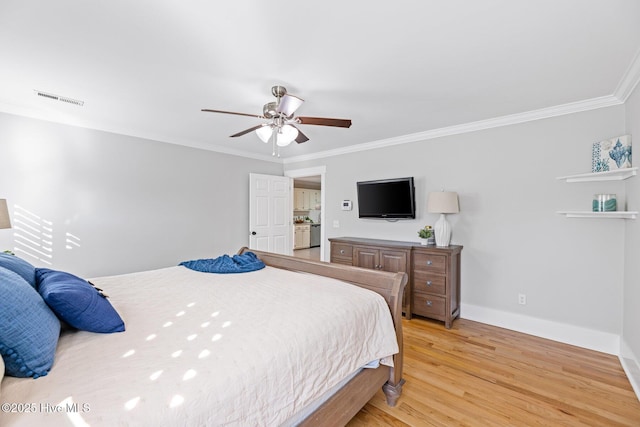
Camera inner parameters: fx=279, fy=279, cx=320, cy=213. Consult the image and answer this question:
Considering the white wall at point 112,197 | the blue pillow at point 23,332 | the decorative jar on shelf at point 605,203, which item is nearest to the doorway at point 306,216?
the white wall at point 112,197

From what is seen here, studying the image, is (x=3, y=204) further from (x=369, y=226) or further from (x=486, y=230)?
(x=486, y=230)

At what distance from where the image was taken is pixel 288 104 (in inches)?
87.9

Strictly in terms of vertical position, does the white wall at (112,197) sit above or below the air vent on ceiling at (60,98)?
below

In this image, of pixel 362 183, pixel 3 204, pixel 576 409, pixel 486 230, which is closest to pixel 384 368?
pixel 576 409

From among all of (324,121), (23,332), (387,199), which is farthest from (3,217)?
(387,199)

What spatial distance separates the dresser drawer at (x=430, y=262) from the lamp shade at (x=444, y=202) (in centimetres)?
56

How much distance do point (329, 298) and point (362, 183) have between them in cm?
280

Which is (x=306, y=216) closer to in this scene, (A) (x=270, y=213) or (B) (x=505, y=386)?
(A) (x=270, y=213)

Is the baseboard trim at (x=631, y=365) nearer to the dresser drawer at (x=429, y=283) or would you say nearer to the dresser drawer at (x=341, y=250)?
the dresser drawer at (x=429, y=283)

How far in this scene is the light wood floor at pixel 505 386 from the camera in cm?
185

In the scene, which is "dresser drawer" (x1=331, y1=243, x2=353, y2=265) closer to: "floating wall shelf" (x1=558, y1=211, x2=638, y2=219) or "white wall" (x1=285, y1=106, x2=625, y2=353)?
"white wall" (x1=285, y1=106, x2=625, y2=353)

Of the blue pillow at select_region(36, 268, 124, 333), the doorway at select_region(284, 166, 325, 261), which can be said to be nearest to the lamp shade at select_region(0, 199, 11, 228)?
the blue pillow at select_region(36, 268, 124, 333)

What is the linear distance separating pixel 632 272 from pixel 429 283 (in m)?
1.69

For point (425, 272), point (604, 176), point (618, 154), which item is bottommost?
point (425, 272)
